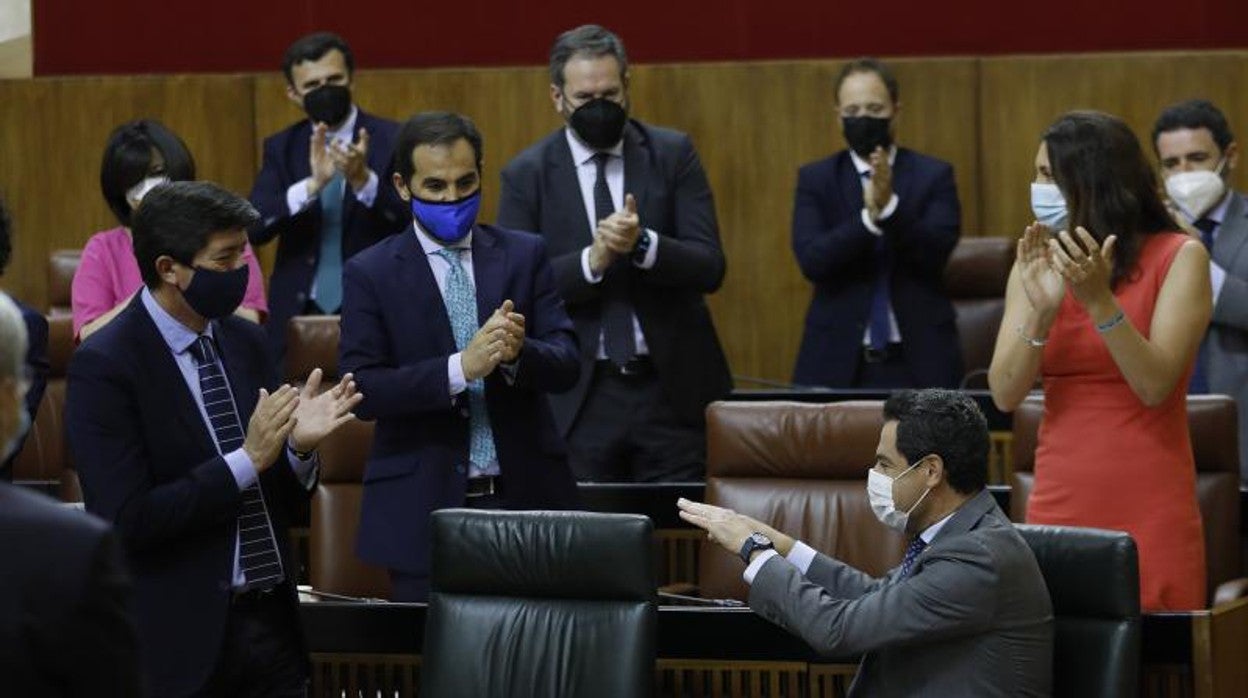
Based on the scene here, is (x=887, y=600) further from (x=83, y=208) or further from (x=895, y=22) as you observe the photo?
(x=83, y=208)

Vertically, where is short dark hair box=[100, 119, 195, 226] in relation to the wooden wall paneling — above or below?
below

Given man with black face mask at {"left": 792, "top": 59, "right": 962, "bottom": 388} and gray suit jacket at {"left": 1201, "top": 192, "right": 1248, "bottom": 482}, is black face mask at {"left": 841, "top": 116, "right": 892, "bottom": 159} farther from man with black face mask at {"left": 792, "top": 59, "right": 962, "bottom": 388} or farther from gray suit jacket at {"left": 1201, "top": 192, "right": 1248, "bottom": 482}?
gray suit jacket at {"left": 1201, "top": 192, "right": 1248, "bottom": 482}

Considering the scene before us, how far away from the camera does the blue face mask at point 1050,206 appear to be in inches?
165

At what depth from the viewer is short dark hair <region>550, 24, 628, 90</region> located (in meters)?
5.04

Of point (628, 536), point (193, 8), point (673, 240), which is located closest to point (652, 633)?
point (628, 536)

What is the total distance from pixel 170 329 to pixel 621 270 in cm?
165

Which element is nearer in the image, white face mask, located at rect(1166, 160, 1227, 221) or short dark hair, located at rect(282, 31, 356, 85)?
white face mask, located at rect(1166, 160, 1227, 221)

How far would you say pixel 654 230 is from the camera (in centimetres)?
503

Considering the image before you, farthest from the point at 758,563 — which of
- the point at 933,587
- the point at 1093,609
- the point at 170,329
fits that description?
the point at 170,329

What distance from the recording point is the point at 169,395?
3477 millimetres

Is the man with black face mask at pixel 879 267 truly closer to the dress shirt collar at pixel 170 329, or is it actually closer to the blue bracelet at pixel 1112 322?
the blue bracelet at pixel 1112 322

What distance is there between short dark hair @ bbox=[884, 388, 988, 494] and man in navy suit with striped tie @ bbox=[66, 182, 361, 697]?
0.94 meters

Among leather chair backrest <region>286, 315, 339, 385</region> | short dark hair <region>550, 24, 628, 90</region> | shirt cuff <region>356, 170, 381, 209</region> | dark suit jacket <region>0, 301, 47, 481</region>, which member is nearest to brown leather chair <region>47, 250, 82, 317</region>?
shirt cuff <region>356, 170, 381, 209</region>

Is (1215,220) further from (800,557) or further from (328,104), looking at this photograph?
(328,104)
